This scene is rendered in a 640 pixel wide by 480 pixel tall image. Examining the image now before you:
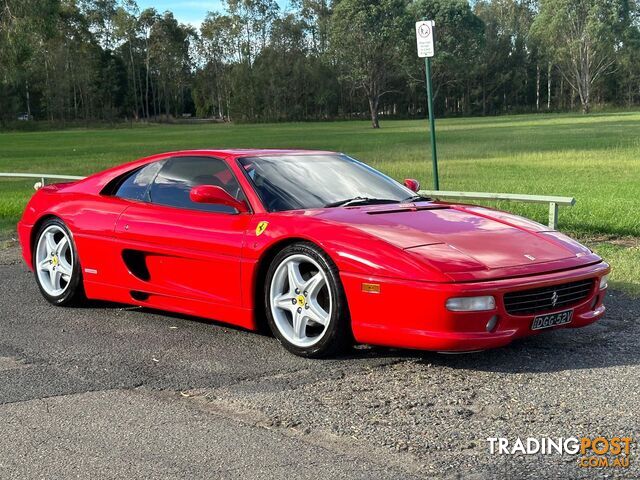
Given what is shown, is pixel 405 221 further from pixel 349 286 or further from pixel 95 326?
pixel 95 326

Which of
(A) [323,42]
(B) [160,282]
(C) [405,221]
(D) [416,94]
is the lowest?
(B) [160,282]

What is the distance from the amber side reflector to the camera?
188 inches

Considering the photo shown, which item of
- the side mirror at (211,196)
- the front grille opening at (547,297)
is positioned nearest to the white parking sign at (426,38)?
the side mirror at (211,196)

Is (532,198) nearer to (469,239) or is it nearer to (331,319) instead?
→ (469,239)

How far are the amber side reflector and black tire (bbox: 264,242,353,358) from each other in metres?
0.18

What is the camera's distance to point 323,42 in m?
108

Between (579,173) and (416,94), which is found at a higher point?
(416,94)

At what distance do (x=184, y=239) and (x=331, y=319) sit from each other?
1.36 metres

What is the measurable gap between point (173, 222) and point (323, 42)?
347 ft

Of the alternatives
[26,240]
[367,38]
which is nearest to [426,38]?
[26,240]

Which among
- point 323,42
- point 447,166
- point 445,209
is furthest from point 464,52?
point 445,209

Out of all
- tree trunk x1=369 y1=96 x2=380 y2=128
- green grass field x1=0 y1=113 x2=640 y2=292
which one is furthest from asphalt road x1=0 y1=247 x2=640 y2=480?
tree trunk x1=369 y1=96 x2=380 y2=128

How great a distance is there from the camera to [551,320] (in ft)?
16.1

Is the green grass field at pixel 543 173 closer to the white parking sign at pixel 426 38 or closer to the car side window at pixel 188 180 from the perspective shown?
the white parking sign at pixel 426 38
